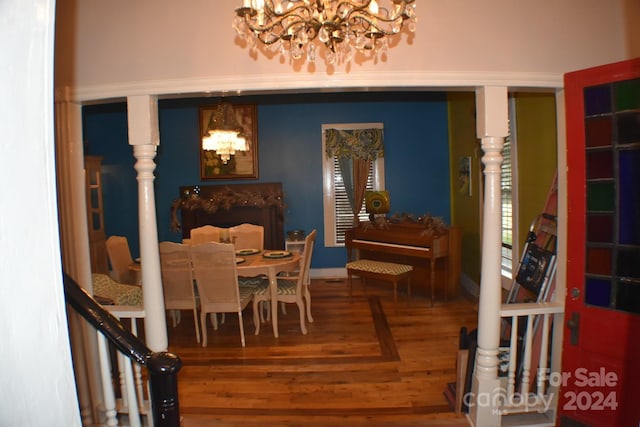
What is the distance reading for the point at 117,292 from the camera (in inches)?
156

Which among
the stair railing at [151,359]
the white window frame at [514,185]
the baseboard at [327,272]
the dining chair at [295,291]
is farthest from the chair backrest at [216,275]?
the baseboard at [327,272]

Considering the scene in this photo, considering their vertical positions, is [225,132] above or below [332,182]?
above

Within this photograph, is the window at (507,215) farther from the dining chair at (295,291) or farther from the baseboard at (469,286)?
the dining chair at (295,291)

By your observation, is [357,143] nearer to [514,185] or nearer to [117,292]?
[514,185]

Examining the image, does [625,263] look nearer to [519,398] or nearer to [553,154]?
[519,398]

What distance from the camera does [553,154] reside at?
346 cm

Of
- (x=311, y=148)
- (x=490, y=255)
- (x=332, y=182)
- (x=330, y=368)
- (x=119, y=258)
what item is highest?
(x=311, y=148)

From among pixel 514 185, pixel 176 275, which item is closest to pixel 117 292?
pixel 176 275

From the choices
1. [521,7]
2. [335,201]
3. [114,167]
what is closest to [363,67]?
[521,7]

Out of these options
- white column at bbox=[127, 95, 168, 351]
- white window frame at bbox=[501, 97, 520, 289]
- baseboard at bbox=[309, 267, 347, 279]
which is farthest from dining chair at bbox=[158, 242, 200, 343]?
white window frame at bbox=[501, 97, 520, 289]

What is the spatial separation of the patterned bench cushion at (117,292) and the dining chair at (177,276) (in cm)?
28

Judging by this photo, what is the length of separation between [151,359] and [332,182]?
541 centimetres

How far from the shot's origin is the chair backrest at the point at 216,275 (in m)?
3.78

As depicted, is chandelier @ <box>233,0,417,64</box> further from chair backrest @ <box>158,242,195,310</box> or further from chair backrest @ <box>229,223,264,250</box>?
chair backrest @ <box>229,223,264,250</box>
